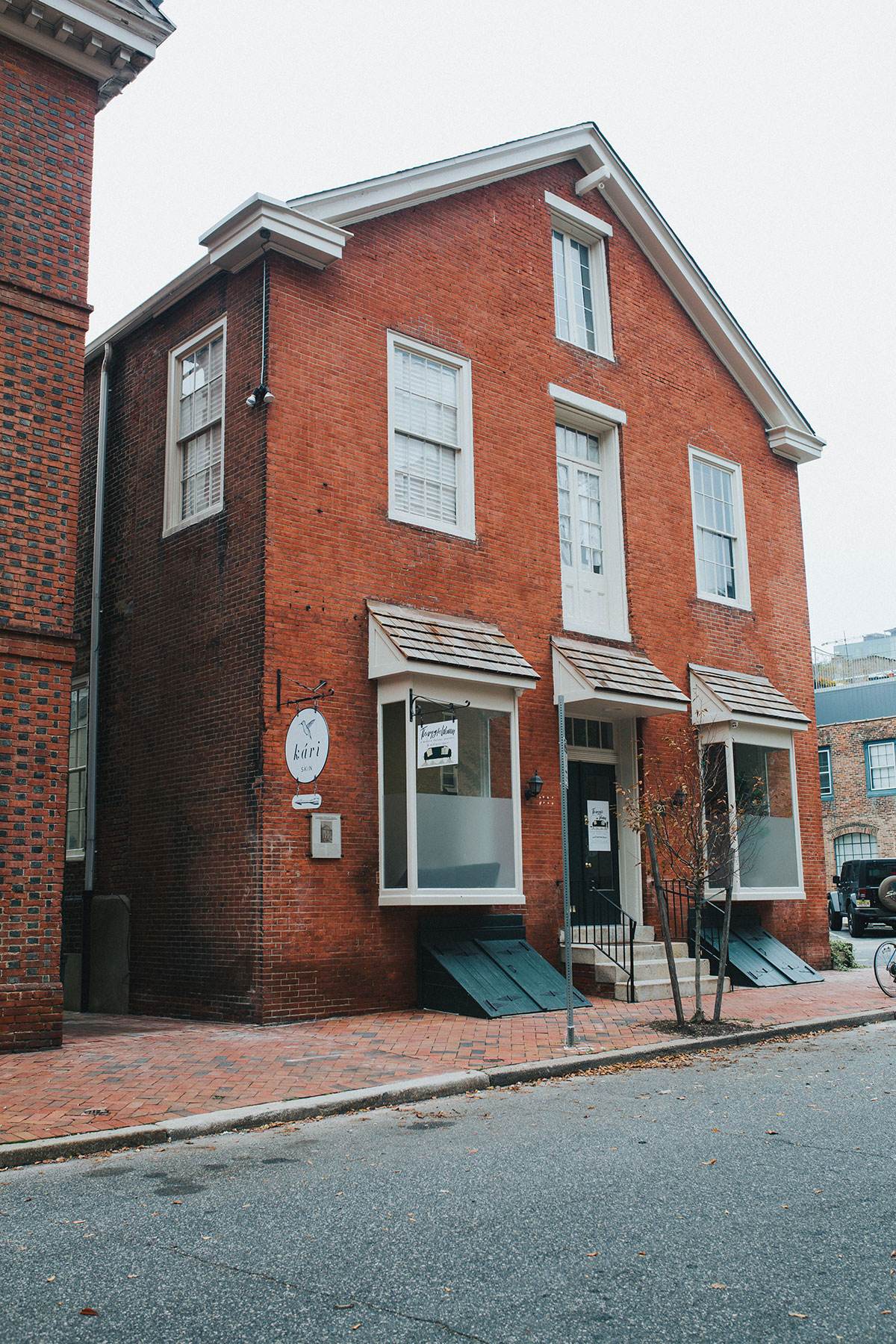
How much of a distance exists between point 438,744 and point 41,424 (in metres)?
4.57

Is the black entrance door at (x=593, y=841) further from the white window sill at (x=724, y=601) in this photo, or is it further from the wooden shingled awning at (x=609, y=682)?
the white window sill at (x=724, y=601)

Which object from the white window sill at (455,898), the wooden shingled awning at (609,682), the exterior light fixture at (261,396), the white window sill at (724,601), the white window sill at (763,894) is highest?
the exterior light fixture at (261,396)

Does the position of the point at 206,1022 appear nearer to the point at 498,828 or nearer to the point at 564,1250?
the point at 498,828

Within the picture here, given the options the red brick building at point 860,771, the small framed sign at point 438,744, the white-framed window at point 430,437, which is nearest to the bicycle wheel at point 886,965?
the small framed sign at point 438,744

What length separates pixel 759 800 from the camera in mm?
16359

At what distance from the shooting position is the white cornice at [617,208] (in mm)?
13281

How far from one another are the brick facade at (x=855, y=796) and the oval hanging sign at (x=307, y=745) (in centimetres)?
3309

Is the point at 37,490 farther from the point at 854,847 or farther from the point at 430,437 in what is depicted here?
the point at 854,847

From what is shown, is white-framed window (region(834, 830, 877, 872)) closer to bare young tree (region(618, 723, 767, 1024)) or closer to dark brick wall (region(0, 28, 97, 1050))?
bare young tree (region(618, 723, 767, 1024))

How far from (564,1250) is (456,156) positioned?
13157mm

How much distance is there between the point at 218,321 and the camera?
1320cm

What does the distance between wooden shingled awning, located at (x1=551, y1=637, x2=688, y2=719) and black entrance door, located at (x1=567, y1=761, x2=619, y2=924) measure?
0.90 meters

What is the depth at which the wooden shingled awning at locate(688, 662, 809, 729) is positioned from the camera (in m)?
16.0

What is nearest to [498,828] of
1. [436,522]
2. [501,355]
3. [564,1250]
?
[436,522]
